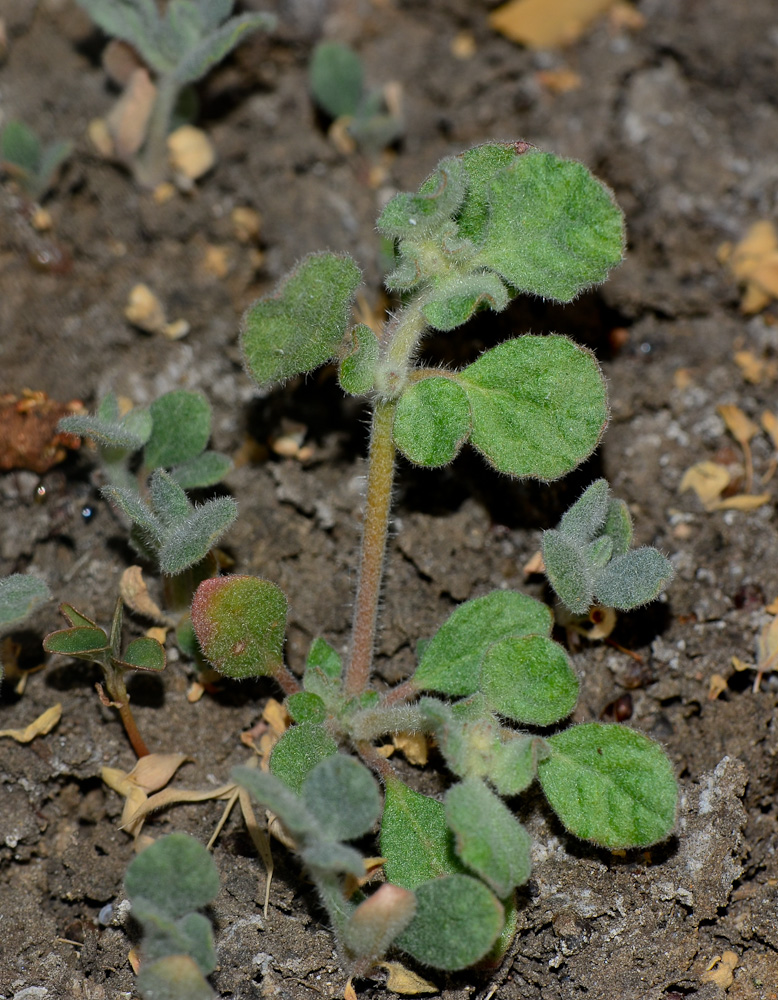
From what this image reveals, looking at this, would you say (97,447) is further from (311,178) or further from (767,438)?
(767,438)

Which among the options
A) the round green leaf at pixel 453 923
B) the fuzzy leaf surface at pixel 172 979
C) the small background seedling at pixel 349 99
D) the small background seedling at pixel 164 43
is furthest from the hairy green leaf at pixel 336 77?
the fuzzy leaf surface at pixel 172 979

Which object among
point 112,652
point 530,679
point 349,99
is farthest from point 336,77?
point 530,679

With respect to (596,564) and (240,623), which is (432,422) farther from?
(240,623)

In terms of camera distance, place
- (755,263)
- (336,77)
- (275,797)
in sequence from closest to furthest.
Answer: (275,797) < (755,263) < (336,77)

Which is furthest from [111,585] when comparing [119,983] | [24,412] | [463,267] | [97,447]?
[463,267]

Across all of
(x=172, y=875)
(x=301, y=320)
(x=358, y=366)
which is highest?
(x=301, y=320)

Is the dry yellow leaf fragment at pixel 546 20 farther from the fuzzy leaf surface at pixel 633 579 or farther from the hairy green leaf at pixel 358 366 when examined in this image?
the fuzzy leaf surface at pixel 633 579

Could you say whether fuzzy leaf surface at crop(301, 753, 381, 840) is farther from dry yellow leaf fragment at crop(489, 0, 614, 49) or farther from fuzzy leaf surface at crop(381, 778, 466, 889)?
dry yellow leaf fragment at crop(489, 0, 614, 49)
